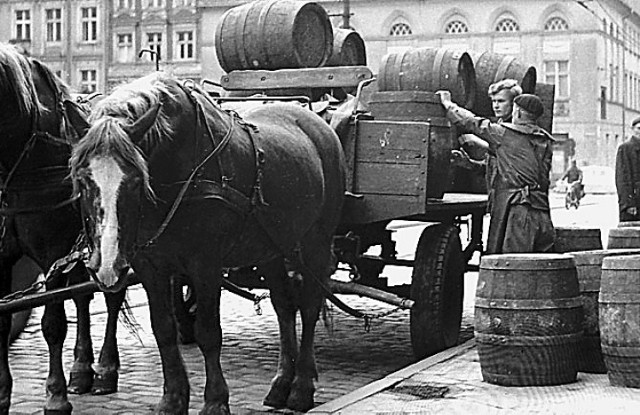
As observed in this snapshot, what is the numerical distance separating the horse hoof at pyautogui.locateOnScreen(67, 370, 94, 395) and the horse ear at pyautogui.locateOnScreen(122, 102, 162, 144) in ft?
8.37

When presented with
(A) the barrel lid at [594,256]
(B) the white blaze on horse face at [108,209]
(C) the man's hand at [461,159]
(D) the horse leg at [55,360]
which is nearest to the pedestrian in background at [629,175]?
(C) the man's hand at [461,159]

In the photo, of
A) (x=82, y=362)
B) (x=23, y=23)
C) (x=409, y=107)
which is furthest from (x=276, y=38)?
(x=23, y=23)

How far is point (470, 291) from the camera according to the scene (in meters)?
13.1

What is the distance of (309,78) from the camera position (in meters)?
8.90

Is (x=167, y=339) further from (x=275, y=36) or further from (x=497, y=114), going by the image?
(x=275, y=36)

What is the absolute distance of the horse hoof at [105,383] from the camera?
7.13 meters

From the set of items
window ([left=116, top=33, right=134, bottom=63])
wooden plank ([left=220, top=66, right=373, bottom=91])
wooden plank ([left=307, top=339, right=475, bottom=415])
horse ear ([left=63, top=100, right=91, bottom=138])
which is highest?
window ([left=116, top=33, right=134, bottom=63])

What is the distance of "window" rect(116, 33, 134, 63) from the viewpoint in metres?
60.6

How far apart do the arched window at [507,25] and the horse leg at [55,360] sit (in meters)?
48.6

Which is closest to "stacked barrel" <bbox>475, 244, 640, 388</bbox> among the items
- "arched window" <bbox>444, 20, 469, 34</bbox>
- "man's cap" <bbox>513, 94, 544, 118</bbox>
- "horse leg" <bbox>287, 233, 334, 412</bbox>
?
A: "horse leg" <bbox>287, 233, 334, 412</bbox>

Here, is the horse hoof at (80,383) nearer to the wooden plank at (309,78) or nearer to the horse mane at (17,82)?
the horse mane at (17,82)

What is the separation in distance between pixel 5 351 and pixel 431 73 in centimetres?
453

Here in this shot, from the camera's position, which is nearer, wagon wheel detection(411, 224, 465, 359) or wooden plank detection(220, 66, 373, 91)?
wagon wheel detection(411, 224, 465, 359)

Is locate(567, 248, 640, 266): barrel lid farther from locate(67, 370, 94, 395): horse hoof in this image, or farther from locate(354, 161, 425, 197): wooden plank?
locate(67, 370, 94, 395): horse hoof
